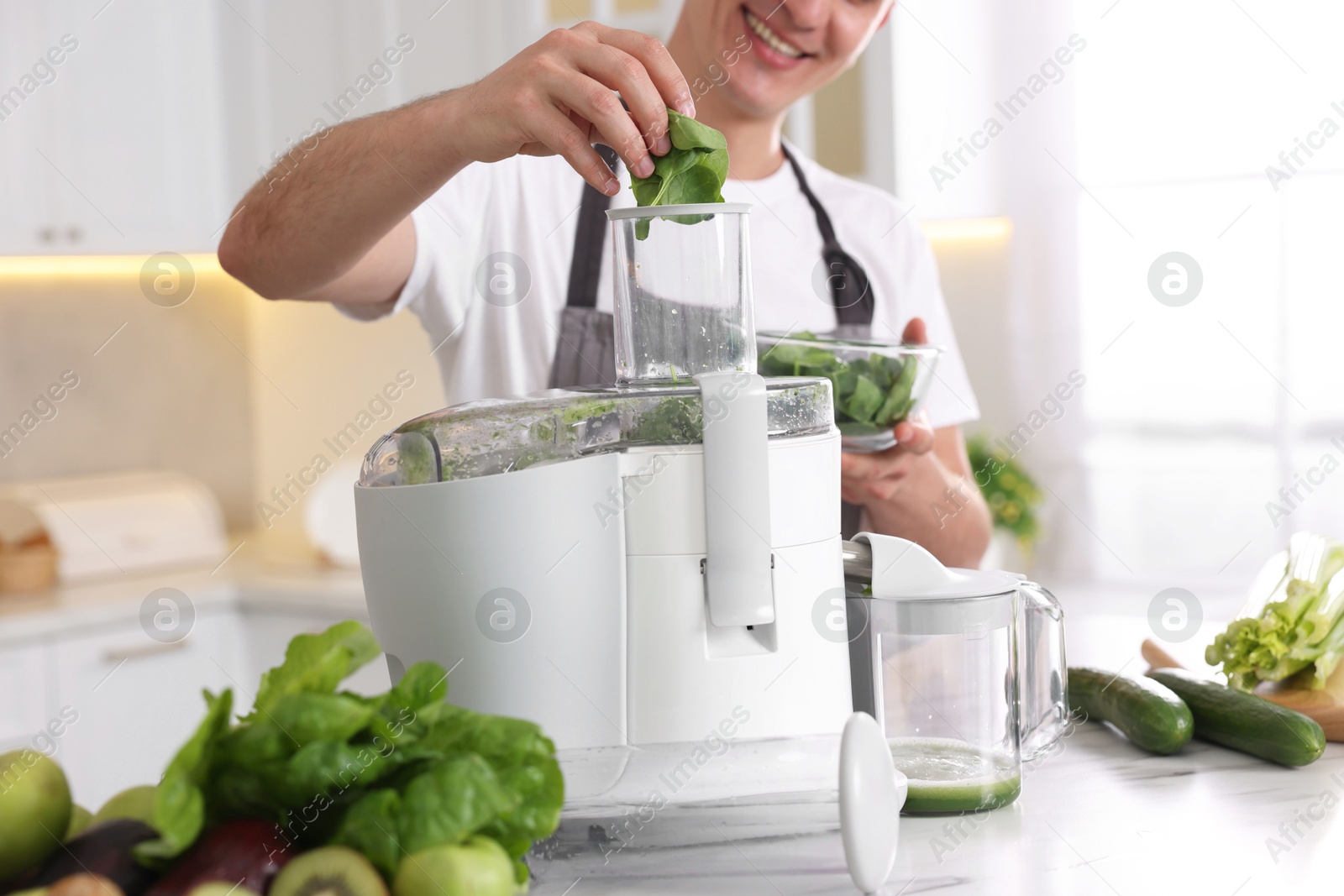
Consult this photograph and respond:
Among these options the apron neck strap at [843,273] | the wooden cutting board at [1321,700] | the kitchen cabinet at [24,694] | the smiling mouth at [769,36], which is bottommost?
the kitchen cabinet at [24,694]

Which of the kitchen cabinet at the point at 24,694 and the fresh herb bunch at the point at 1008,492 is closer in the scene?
the kitchen cabinet at the point at 24,694

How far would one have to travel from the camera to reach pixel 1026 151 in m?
2.43

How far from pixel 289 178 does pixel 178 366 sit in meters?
1.85

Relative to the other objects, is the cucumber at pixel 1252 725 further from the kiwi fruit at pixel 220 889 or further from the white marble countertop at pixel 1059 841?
the kiwi fruit at pixel 220 889

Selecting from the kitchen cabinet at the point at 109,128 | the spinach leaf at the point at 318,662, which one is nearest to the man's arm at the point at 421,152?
the spinach leaf at the point at 318,662

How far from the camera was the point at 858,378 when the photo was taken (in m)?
1.03

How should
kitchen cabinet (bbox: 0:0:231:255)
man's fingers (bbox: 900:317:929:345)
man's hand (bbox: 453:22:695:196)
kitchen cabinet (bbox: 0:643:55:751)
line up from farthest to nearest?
kitchen cabinet (bbox: 0:0:231:255)
kitchen cabinet (bbox: 0:643:55:751)
man's fingers (bbox: 900:317:929:345)
man's hand (bbox: 453:22:695:196)

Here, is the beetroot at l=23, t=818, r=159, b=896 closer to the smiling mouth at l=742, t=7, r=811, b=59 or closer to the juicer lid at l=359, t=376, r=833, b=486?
the juicer lid at l=359, t=376, r=833, b=486

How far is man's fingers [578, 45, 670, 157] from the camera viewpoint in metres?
0.78

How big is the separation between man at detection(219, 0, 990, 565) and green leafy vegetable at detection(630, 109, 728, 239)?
46mm

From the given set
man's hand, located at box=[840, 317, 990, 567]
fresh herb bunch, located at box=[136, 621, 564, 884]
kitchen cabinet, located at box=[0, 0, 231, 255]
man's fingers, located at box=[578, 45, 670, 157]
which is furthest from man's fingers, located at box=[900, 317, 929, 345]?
kitchen cabinet, located at box=[0, 0, 231, 255]

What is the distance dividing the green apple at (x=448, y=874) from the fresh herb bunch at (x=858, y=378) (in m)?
0.54

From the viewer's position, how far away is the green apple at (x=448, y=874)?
1.73ft

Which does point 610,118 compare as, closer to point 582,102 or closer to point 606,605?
point 582,102
